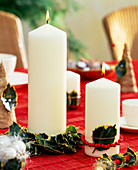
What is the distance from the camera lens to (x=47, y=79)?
2.43ft

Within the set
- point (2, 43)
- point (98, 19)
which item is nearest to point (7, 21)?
point (2, 43)

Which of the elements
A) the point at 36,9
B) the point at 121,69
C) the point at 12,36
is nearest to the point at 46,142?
the point at 121,69

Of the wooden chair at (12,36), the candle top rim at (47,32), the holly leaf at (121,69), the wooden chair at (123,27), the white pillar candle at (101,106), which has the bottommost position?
the white pillar candle at (101,106)

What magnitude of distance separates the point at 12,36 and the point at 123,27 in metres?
0.96

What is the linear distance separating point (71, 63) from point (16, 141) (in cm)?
91

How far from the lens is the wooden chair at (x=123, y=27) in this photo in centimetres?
261

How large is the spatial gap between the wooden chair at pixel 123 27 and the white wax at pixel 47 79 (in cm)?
184

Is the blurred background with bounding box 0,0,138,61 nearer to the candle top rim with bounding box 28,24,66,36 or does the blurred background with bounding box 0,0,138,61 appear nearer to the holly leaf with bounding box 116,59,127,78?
the holly leaf with bounding box 116,59,127,78

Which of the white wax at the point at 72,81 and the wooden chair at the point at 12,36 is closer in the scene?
the white wax at the point at 72,81

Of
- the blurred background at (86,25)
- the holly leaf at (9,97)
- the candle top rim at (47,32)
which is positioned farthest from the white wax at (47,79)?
the blurred background at (86,25)

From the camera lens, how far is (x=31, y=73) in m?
0.75

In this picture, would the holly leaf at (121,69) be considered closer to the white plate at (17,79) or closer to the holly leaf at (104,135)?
the white plate at (17,79)

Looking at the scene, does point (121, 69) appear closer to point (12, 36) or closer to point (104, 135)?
point (104, 135)

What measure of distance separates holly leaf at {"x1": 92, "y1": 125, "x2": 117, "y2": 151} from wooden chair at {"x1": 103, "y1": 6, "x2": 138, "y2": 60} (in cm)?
189
